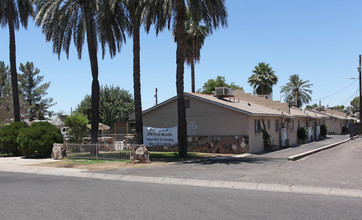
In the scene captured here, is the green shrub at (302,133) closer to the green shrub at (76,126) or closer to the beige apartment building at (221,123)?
the beige apartment building at (221,123)

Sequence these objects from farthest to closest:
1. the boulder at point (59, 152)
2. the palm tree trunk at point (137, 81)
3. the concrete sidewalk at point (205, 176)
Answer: the palm tree trunk at point (137, 81) → the boulder at point (59, 152) → the concrete sidewalk at point (205, 176)

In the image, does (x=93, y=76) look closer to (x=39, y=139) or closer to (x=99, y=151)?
(x=39, y=139)

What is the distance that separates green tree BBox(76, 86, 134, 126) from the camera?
1858 inches

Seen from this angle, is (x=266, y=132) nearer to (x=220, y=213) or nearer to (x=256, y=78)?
(x=220, y=213)

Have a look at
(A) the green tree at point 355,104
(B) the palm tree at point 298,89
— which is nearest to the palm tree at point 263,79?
(B) the palm tree at point 298,89

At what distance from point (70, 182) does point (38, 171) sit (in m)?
4.27

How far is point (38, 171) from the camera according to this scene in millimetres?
15188

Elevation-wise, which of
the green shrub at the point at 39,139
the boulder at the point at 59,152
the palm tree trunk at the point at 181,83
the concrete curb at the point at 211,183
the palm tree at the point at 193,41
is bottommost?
the concrete curb at the point at 211,183

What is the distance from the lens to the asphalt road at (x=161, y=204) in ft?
22.5

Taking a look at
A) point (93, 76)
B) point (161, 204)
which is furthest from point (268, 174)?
point (93, 76)

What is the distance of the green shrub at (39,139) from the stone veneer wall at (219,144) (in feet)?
28.6

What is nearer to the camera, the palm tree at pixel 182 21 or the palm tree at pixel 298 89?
the palm tree at pixel 182 21

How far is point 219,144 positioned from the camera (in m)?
22.4

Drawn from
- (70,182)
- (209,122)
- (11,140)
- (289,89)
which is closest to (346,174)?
(70,182)
